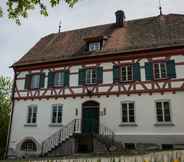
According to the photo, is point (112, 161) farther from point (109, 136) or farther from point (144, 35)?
point (144, 35)

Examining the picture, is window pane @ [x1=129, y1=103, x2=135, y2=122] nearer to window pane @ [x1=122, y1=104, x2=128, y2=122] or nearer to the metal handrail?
window pane @ [x1=122, y1=104, x2=128, y2=122]

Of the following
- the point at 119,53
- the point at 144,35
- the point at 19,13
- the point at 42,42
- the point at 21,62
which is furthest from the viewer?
Answer: the point at 42,42

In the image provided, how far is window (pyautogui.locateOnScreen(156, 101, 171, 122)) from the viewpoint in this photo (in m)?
15.7

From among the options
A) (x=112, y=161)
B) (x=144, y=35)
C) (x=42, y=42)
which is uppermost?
(x=42, y=42)

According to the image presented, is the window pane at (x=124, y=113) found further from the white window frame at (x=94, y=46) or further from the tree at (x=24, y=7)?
the tree at (x=24, y=7)

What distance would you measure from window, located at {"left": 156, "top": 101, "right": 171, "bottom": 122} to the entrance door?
15.0 ft

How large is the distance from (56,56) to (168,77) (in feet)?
32.3

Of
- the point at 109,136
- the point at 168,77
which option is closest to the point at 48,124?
the point at 109,136

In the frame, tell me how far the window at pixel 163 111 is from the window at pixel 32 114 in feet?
33.3

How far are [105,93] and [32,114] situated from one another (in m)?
6.78

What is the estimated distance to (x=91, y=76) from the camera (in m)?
18.6

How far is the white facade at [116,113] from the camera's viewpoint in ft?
50.6

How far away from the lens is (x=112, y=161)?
371 centimetres

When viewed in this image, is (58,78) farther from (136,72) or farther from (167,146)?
(167,146)
